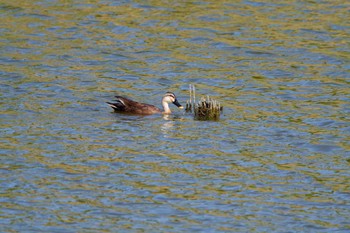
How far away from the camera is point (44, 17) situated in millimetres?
26203

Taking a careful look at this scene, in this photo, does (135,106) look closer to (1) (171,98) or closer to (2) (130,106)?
(2) (130,106)

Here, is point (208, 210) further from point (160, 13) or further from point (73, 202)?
point (160, 13)

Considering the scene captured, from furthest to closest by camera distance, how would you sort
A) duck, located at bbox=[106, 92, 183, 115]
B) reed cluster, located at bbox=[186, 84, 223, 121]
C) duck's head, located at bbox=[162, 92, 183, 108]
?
duck's head, located at bbox=[162, 92, 183, 108] → duck, located at bbox=[106, 92, 183, 115] → reed cluster, located at bbox=[186, 84, 223, 121]

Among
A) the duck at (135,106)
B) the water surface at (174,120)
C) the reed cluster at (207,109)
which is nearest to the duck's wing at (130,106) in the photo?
the duck at (135,106)

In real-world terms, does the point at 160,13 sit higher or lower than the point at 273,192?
higher

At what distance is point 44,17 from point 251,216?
15.0 metres

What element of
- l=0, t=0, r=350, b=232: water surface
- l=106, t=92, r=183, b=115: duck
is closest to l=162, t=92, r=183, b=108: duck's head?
l=106, t=92, r=183, b=115: duck

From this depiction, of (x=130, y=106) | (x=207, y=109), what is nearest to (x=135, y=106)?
(x=130, y=106)

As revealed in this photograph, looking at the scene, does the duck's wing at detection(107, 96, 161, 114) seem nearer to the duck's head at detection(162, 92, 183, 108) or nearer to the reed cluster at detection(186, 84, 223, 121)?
the duck's head at detection(162, 92, 183, 108)

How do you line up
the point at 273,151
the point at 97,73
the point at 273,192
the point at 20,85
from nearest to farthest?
the point at 273,192, the point at 273,151, the point at 20,85, the point at 97,73

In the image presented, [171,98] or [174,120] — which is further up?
[171,98]

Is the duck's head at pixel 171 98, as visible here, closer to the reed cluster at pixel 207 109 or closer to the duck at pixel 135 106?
the duck at pixel 135 106

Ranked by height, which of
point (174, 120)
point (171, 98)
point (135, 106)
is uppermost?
point (171, 98)

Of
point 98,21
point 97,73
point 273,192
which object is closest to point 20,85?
point 97,73
